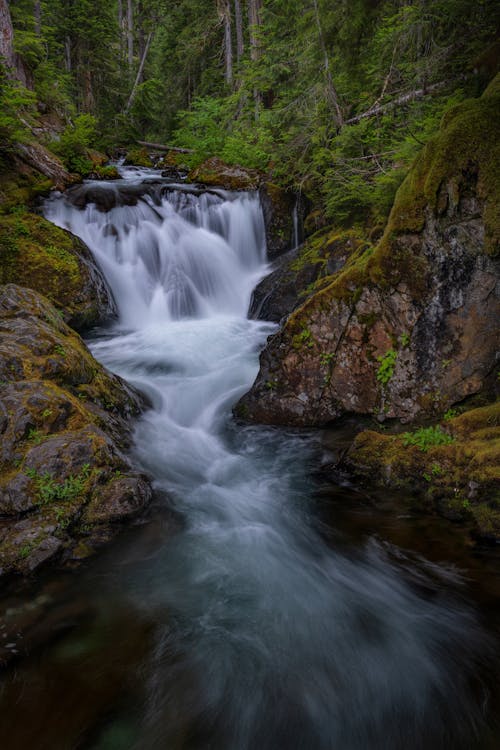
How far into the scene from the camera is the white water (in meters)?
2.35

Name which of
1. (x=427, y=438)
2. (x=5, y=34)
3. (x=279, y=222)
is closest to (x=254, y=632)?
(x=427, y=438)

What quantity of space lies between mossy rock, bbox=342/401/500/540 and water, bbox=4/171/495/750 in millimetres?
599

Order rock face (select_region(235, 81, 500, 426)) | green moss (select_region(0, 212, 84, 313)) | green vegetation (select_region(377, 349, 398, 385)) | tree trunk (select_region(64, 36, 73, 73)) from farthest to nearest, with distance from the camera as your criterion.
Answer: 1. tree trunk (select_region(64, 36, 73, 73))
2. green moss (select_region(0, 212, 84, 313))
3. green vegetation (select_region(377, 349, 398, 385))
4. rock face (select_region(235, 81, 500, 426))

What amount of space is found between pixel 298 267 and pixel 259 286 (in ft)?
4.47

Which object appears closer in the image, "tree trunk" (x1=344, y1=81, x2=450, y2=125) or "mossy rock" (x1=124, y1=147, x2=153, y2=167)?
"tree trunk" (x1=344, y1=81, x2=450, y2=125)

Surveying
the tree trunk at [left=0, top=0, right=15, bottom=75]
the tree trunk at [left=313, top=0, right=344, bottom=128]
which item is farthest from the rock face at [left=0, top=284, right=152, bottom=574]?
the tree trunk at [left=0, top=0, right=15, bottom=75]

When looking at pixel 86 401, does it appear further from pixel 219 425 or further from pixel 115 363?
pixel 115 363

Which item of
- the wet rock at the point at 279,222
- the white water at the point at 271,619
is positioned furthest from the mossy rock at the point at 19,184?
the white water at the point at 271,619

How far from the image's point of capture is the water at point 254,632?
90.6 inches

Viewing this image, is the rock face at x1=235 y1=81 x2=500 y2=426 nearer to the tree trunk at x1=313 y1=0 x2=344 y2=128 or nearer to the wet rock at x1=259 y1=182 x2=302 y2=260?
the tree trunk at x1=313 y1=0 x2=344 y2=128

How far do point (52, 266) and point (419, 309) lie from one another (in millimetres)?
7159

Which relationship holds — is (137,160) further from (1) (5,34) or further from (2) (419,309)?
(2) (419,309)

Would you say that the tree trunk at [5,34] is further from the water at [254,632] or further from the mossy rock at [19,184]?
the water at [254,632]

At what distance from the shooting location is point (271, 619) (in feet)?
10.3
